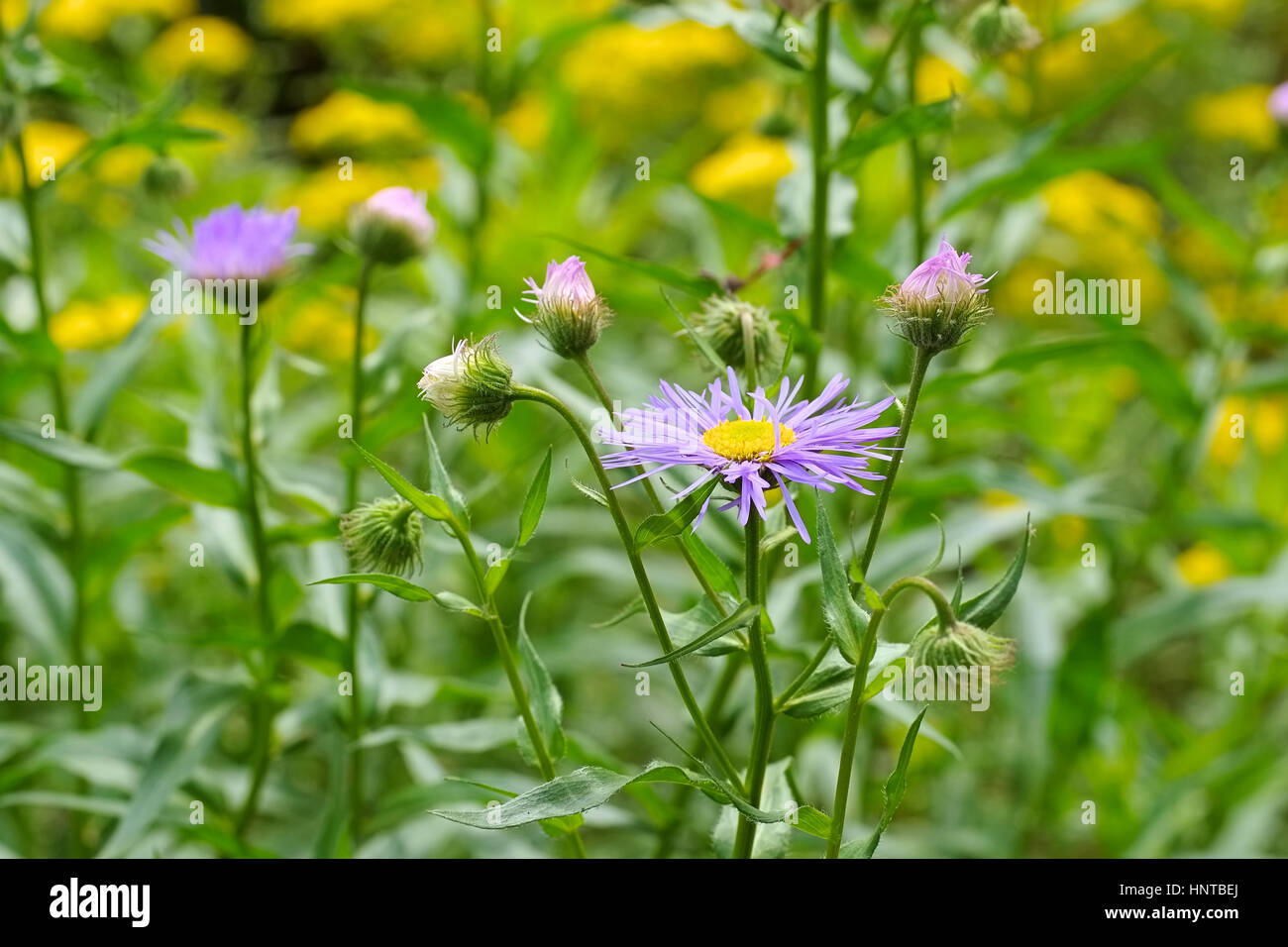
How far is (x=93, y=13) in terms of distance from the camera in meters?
3.20

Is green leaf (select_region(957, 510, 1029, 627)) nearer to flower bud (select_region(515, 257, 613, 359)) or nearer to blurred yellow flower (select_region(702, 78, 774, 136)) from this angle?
flower bud (select_region(515, 257, 613, 359))

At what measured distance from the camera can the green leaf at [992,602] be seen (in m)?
0.92

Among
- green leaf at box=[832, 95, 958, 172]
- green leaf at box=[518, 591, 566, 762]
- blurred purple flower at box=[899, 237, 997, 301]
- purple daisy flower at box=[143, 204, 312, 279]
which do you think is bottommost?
green leaf at box=[518, 591, 566, 762]

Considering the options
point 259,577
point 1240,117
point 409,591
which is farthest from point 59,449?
point 1240,117

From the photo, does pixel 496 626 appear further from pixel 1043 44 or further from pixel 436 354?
pixel 1043 44

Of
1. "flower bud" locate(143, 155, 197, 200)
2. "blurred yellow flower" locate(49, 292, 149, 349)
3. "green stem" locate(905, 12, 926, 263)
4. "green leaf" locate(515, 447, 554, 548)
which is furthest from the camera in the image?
"blurred yellow flower" locate(49, 292, 149, 349)

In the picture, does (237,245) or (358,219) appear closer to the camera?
(237,245)

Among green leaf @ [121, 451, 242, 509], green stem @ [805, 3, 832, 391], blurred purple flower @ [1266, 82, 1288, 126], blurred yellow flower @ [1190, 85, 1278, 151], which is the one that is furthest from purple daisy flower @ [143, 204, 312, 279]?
blurred yellow flower @ [1190, 85, 1278, 151]

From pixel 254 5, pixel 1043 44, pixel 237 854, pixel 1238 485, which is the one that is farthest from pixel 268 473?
pixel 254 5

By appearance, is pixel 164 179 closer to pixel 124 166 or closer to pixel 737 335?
pixel 737 335

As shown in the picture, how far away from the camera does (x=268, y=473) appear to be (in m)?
1.50

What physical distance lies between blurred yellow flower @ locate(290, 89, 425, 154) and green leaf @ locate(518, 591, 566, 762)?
2.42 meters

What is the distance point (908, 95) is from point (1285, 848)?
66.5 inches

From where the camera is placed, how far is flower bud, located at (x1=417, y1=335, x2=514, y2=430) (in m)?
0.93
